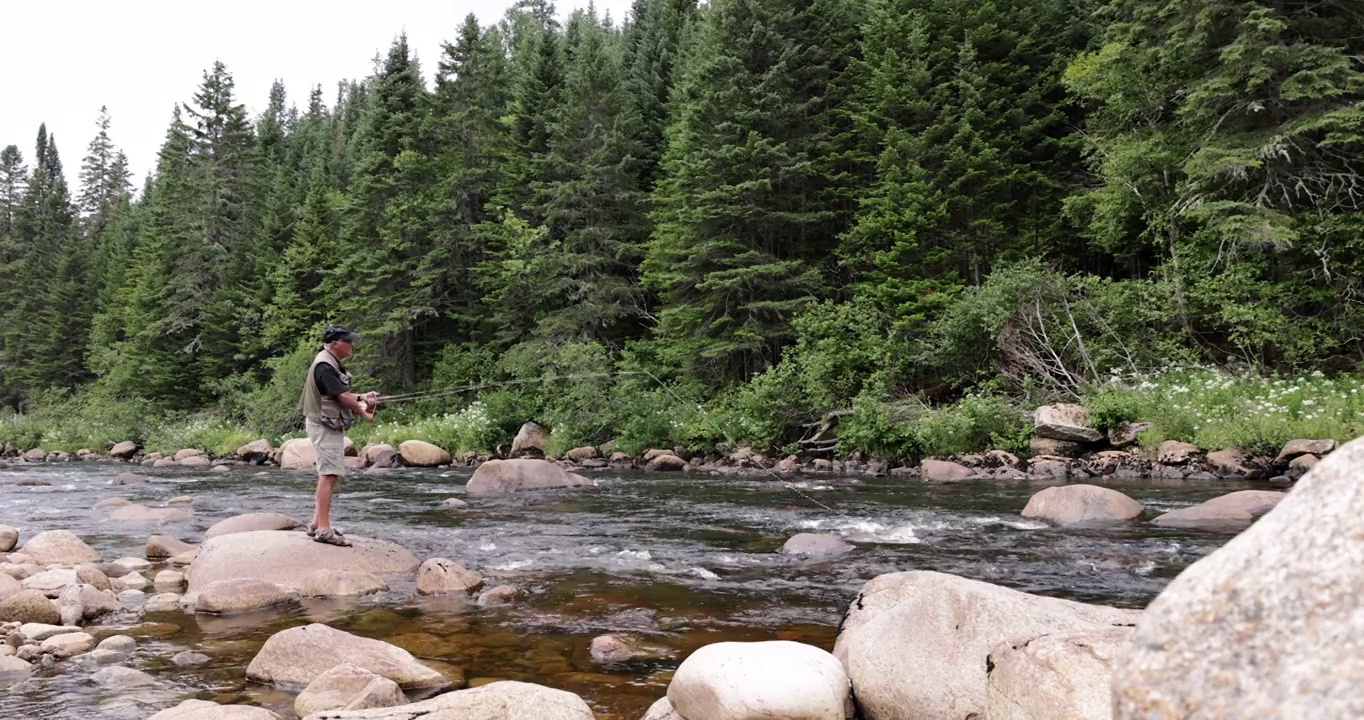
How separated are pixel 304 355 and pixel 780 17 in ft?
72.1

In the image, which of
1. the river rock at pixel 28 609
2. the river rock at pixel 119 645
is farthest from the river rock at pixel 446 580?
the river rock at pixel 28 609

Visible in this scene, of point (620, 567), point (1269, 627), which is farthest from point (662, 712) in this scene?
point (620, 567)

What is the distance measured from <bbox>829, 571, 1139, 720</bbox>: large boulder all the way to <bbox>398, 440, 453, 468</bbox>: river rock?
19577mm

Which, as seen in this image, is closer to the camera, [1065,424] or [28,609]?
[28,609]

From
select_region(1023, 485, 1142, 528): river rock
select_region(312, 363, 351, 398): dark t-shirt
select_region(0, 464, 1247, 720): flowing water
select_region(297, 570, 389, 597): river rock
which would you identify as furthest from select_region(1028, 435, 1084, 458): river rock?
select_region(312, 363, 351, 398): dark t-shirt

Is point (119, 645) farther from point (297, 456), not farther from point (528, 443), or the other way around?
point (297, 456)

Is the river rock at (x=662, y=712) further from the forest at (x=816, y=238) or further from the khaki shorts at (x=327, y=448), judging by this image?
the forest at (x=816, y=238)

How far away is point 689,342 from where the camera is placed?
2311cm

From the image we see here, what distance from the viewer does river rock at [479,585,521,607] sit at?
6391mm

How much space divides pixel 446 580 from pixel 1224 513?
8.37 m

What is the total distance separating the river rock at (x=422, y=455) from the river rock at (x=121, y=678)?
58.8 ft

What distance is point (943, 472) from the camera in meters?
15.1

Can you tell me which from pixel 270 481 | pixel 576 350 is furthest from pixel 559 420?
pixel 270 481

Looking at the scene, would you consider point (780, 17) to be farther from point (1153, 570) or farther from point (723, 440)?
point (1153, 570)
